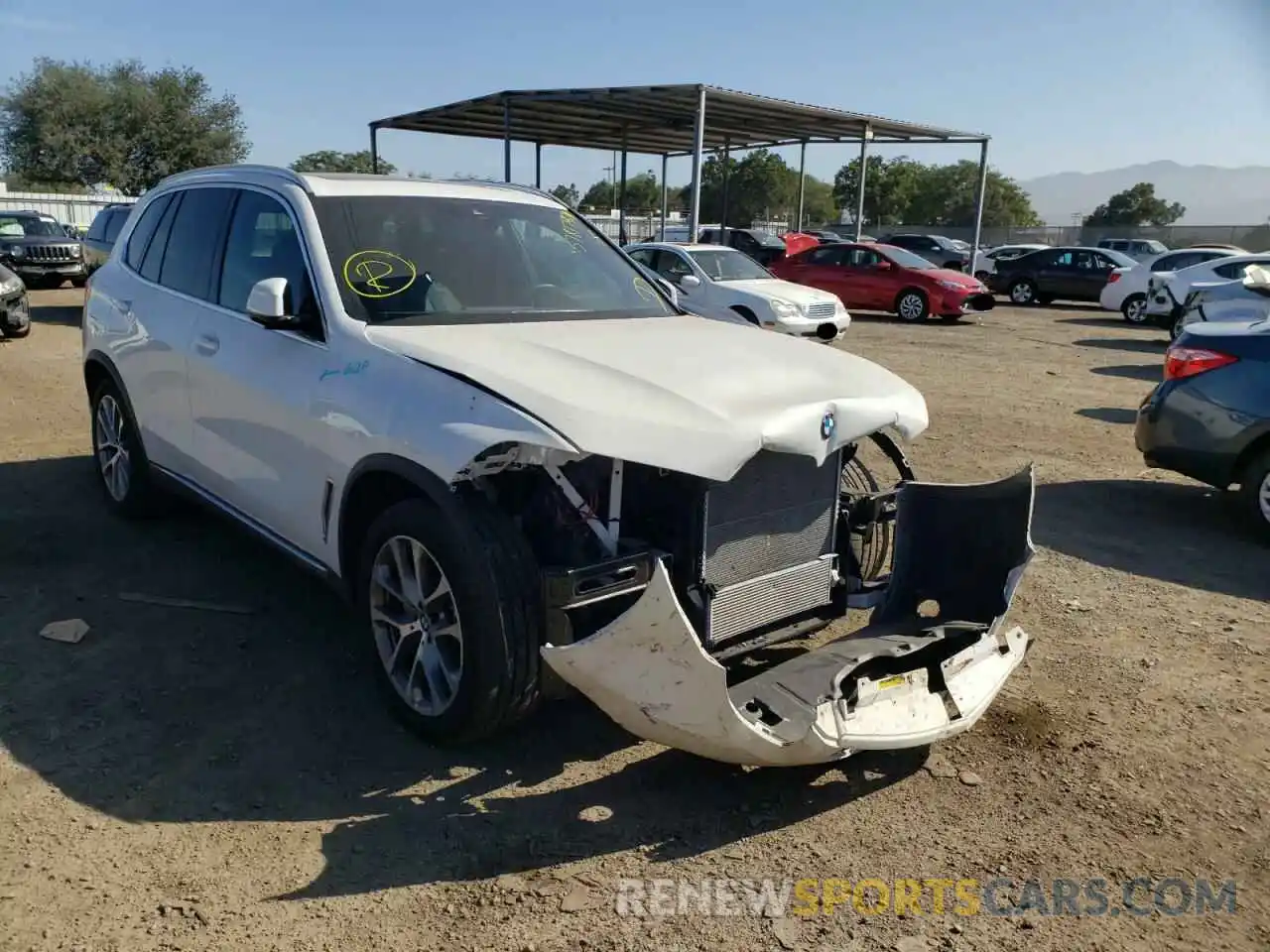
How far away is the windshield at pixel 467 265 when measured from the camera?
12.7ft

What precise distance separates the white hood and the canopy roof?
242 inches

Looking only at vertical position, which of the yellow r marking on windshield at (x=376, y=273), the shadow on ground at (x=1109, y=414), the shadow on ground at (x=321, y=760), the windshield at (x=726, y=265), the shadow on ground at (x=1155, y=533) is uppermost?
the yellow r marking on windshield at (x=376, y=273)

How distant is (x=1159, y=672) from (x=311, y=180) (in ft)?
13.9

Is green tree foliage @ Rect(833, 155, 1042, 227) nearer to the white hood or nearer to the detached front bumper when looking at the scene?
the white hood

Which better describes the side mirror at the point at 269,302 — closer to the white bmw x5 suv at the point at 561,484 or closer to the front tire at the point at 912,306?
the white bmw x5 suv at the point at 561,484

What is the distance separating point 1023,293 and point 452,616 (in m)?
25.9

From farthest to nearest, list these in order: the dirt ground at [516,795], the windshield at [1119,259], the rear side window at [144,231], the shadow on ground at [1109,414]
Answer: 1. the windshield at [1119,259]
2. the shadow on ground at [1109,414]
3. the rear side window at [144,231]
4. the dirt ground at [516,795]

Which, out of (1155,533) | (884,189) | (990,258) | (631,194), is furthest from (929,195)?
(1155,533)

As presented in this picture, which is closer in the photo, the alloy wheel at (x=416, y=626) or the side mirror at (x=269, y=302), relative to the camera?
the alloy wheel at (x=416, y=626)

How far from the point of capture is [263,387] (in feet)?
13.3

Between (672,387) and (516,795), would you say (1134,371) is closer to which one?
(672,387)

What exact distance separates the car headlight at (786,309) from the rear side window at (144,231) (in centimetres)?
1002

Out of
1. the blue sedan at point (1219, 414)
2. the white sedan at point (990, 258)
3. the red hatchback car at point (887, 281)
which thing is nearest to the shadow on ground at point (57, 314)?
the red hatchback car at point (887, 281)

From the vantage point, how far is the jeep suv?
20.5m
